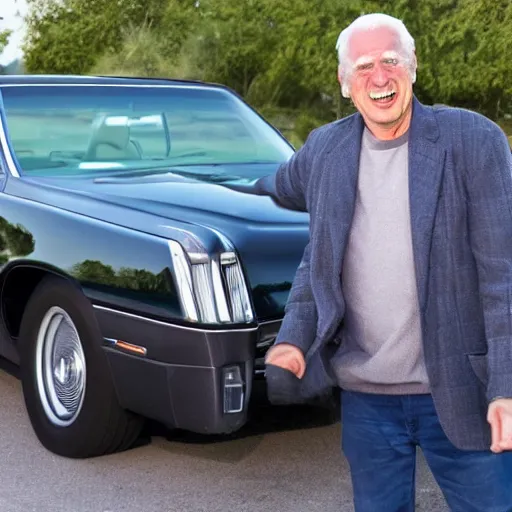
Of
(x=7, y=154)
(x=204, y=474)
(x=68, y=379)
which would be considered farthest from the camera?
(x=7, y=154)

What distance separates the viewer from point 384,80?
8.84 ft

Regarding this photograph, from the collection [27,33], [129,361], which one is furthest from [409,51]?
[27,33]

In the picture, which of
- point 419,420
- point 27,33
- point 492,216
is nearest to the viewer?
point 492,216

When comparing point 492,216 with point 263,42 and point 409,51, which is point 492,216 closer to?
point 409,51

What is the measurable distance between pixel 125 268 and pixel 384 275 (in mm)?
1711

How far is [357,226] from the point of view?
8.91 feet

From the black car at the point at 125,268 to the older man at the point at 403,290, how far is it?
1131 millimetres

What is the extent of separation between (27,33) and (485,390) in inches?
1626

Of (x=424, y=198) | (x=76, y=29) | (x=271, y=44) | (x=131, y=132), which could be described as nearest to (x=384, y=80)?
(x=424, y=198)

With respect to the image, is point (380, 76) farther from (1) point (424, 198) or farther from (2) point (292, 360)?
(2) point (292, 360)

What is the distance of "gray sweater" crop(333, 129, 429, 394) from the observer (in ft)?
8.72

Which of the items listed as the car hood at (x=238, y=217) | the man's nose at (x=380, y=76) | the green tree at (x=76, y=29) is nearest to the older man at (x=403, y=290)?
the man's nose at (x=380, y=76)

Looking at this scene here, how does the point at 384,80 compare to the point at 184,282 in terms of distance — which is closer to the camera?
the point at 384,80

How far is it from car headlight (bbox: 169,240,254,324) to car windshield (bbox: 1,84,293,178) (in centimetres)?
141
